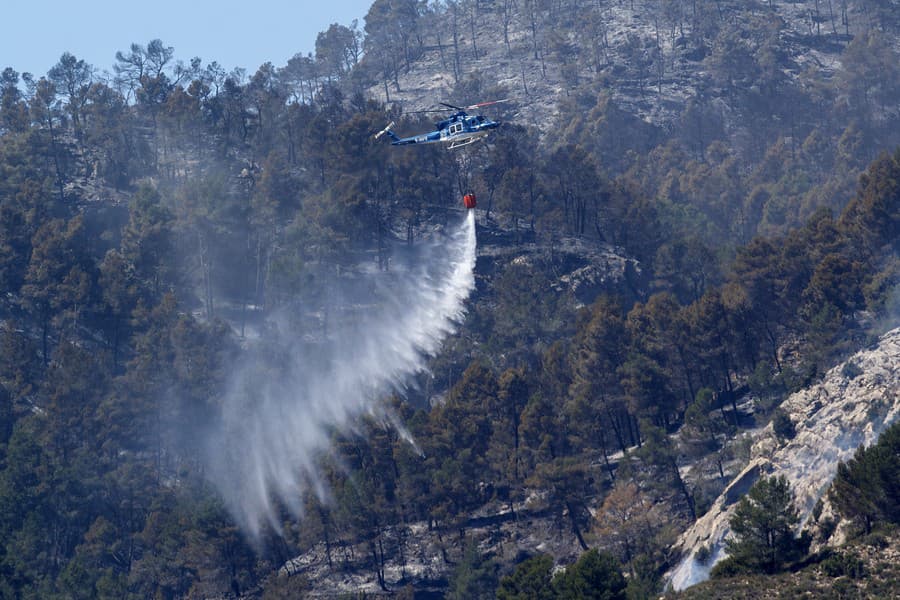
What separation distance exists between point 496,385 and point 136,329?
32.8m

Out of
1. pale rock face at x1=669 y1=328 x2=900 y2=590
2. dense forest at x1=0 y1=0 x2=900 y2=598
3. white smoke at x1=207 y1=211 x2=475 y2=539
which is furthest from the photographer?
white smoke at x1=207 y1=211 x2=475 y2=539

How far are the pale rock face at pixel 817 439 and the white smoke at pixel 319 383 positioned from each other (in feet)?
84.6

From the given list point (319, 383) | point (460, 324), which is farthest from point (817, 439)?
point (319, 383)

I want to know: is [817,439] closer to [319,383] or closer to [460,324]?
[460,324]

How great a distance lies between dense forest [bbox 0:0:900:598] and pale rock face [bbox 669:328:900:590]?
1.81 meters

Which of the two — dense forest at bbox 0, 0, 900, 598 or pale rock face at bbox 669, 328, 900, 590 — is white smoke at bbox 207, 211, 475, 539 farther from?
pale rock face at bbox 669, 328, 900, 590

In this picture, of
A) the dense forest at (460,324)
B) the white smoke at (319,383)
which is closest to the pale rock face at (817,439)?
the dense forest at (460,324)

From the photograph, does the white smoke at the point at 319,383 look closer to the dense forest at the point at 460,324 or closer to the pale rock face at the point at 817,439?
the dense forest at the point at 460,324

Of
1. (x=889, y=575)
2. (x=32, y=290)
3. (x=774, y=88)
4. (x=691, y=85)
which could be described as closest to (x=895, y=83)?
(x=774, y=88)

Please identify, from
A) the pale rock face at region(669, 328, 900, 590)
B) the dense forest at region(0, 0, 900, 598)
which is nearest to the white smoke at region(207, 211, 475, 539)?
the dense forest at region(0, 0, 900, 598)

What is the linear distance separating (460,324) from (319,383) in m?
12.0

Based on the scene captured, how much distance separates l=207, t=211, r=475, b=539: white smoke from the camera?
95.6 m

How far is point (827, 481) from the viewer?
76.2 meters

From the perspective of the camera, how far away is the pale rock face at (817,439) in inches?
3027
